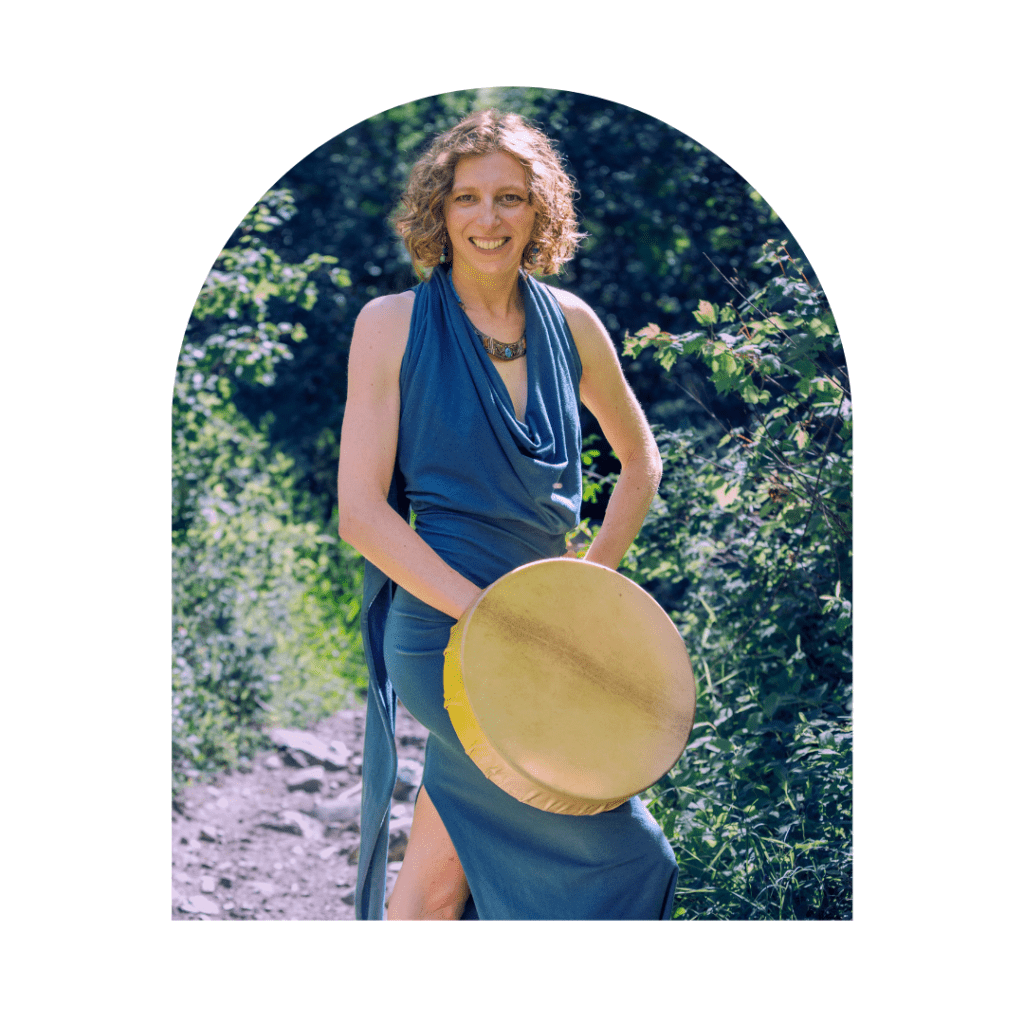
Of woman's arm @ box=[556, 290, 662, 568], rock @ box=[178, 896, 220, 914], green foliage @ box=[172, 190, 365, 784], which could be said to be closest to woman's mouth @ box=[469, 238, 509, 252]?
woman's arm @ box=[556, 290, 662, 568]

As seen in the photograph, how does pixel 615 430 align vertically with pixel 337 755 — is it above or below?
above

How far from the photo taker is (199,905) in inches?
161

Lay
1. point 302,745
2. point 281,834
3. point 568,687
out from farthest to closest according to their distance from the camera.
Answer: point 302,745 → point 281,834 → point 568,687

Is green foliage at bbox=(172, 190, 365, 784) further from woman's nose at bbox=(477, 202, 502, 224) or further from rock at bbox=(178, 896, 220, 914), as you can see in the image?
woman's nose at bbox=(477, 202, 502, 224)

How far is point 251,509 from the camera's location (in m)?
6.49

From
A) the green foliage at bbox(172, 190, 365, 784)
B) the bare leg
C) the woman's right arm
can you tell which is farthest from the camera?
the green foliage at bbox(172, 190, 365, 784)

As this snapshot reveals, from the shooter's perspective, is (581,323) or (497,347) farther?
(581,323)

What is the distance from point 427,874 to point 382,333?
121 cm

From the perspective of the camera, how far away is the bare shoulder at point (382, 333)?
2.70 m

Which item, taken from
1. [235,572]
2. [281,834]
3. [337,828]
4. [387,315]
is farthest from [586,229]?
[387,315]

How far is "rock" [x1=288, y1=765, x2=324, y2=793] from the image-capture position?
5.12m

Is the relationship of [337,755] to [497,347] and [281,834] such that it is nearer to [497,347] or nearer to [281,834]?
[281,834]

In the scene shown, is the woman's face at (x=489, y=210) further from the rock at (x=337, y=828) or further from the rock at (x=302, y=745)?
the rock at (x=302, y=745)

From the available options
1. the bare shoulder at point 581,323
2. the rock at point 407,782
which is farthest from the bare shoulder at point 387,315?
the rock at point 407,782
